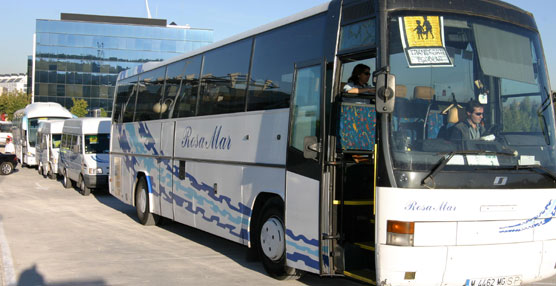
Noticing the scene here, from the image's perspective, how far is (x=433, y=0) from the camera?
6.33 m

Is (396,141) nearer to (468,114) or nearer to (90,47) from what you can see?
(468,114)

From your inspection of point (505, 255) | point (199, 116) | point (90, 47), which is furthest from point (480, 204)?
point (90, 47)

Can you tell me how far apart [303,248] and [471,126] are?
8.21 feet

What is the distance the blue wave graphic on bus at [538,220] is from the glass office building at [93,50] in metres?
70.7

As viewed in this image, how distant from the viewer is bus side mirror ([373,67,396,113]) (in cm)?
567

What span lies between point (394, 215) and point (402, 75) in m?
1.46

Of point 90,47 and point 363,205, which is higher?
point 90,47

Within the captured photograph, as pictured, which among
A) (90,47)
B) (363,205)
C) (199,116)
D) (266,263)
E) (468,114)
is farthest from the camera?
(90,47)

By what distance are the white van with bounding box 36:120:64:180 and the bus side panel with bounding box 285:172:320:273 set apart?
70.6 feet

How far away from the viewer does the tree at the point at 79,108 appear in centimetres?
6738

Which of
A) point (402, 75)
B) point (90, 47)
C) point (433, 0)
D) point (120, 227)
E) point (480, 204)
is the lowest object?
point (120, 227)

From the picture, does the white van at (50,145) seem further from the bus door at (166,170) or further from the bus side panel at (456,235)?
the bus side panel at (456,235)

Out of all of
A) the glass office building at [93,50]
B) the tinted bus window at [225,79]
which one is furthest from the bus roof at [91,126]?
the glass office building at [93,50]

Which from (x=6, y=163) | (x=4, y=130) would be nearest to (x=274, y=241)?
(x=6, y=163)
